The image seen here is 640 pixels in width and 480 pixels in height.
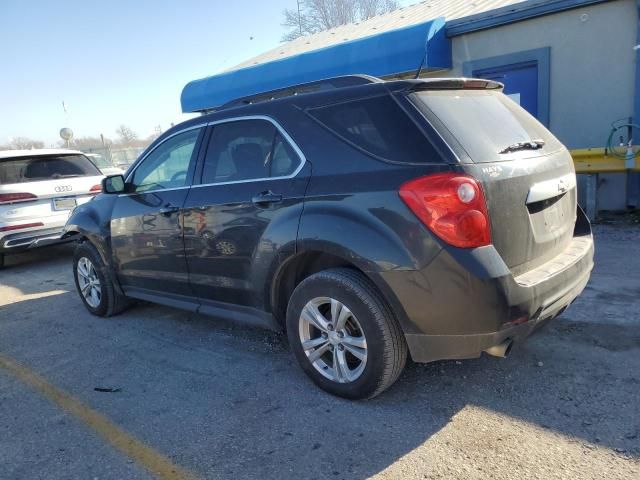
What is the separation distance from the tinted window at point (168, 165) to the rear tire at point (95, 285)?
3.29 ft

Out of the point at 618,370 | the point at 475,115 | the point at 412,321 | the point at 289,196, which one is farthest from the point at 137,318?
the point at 618,370

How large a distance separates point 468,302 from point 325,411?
110cm

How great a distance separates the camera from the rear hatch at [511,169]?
268cm

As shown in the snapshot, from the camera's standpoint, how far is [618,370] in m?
3.25

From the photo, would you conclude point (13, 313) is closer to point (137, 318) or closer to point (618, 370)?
point (137, 318)

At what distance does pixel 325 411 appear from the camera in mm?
3064

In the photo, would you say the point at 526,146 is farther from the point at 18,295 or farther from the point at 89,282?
the point at 18,295

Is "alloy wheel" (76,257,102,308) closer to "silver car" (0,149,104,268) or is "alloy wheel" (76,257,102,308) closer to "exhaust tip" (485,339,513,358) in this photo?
"silver car" (0,149,104,268)

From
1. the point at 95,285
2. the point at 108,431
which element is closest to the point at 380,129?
the point at 108,431

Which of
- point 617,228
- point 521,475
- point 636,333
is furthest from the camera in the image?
point 617,228

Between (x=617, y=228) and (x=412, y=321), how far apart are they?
5810 mm

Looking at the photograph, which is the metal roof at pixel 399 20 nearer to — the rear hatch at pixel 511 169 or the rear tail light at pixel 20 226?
the rear hatch at pixel 511 169

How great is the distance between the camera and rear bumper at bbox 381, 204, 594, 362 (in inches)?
101

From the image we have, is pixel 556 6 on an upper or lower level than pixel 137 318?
upper
